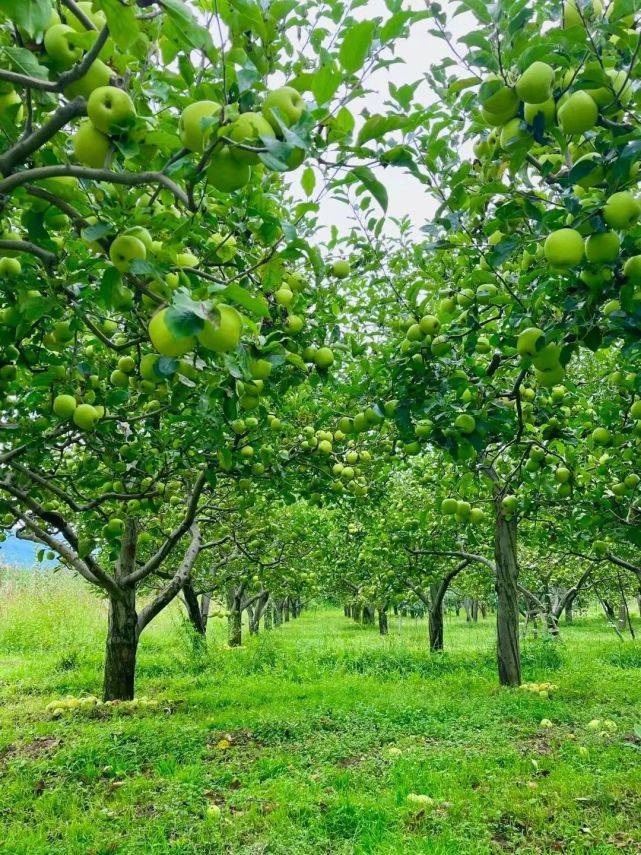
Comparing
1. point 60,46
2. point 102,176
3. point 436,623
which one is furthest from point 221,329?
point 436,623

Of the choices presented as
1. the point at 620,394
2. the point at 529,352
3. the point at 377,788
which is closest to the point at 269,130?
the point at 529,352

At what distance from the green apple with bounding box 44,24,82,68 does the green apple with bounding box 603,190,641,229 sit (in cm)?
155

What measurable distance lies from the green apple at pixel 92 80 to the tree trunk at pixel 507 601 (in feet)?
27.3

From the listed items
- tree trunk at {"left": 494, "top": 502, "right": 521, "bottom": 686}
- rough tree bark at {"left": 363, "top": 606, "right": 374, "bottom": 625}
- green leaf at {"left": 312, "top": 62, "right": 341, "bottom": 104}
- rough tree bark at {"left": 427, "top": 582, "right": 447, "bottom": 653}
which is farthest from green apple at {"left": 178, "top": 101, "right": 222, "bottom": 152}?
rough tree bark at {"left": 363, "top": 606, "right": 374, "bottom": 625}

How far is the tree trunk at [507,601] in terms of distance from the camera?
8.91 m

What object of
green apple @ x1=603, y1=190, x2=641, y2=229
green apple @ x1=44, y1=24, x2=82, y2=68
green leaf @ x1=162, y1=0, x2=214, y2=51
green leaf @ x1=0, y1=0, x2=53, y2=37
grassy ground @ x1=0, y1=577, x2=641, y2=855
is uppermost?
green apple @ x1=44, y1=24, x2=82, y2=68

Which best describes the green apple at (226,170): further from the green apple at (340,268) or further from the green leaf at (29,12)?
the green apple at (340,268)

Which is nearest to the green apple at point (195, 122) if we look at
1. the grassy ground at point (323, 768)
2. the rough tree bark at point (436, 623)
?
the grassy ground at point (323, 768)

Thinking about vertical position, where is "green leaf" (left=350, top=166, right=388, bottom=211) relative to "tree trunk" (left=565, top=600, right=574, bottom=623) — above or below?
above

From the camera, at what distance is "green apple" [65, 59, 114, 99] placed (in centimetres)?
148

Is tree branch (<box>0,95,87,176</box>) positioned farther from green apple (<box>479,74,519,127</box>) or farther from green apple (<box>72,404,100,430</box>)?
green apple (<box>72,404,100,430</box>)

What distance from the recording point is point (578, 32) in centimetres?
160

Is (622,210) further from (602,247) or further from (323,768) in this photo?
(323,768)

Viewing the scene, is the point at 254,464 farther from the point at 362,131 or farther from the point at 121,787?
the point at 362,131
